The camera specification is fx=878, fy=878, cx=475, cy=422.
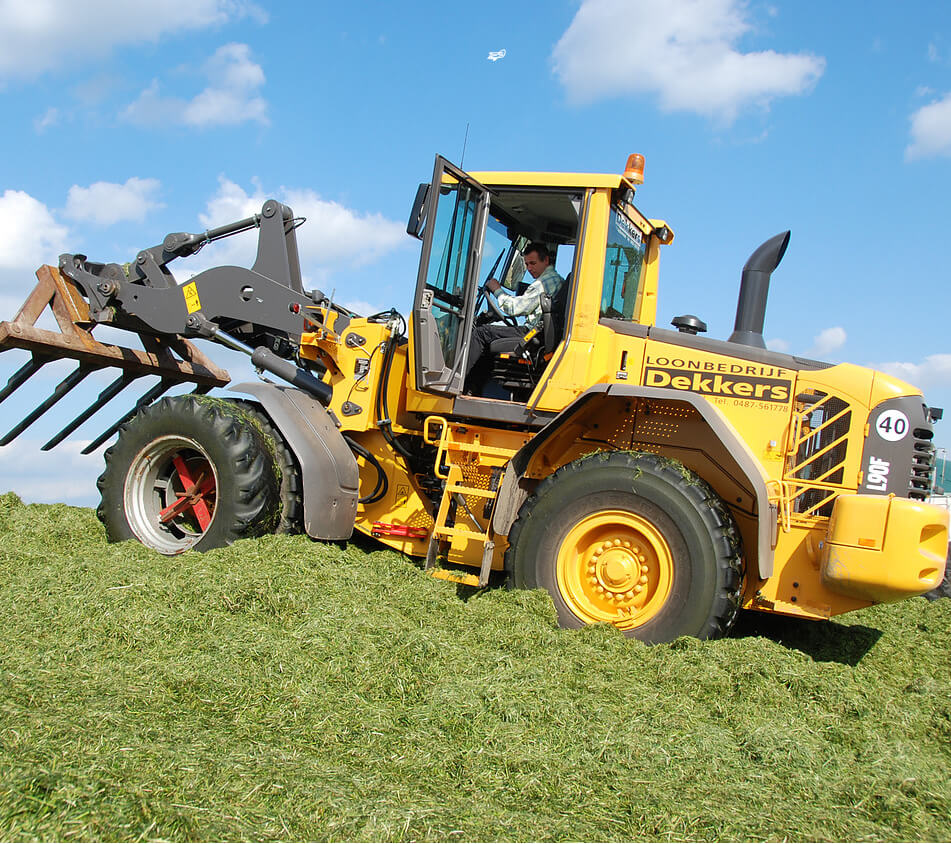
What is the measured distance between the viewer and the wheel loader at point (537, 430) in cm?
503

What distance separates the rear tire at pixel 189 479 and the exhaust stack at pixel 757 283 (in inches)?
139

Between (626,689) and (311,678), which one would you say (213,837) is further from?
(626,689)

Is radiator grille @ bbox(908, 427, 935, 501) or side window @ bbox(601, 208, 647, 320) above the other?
side window @ bbox(601, 208, 647, 320)

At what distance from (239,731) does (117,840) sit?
3.04ft

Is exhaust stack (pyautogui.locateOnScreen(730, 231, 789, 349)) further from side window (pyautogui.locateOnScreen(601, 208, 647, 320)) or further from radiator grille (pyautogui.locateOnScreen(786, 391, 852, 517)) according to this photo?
radiator grille (pyautogui.locateOnScreen(786, 391, 852, 517))

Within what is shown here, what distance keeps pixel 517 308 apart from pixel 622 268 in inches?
34.0

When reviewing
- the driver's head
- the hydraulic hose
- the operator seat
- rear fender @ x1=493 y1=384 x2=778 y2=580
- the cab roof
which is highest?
the cab roof

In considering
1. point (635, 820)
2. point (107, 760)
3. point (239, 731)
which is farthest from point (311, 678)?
point (635, 820)

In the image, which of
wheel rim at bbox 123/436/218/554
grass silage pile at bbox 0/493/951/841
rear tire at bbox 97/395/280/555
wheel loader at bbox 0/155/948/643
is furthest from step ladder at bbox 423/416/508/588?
wheel rim at bbox 123/436/218/554

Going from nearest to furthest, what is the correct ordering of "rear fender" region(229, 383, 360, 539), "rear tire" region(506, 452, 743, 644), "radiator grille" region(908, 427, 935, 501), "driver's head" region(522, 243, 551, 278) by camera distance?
"rear tire" region(506, 452, 743, 644)
"radiator grille" region(908, 427, 935, 501)
"rear fender" region(229, 383, 360, 539)
"driver's head" region(522, 243, 551, 278)

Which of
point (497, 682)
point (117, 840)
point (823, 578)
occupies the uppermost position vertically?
point (823, 578)

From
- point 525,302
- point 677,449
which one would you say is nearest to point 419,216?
point 525,302

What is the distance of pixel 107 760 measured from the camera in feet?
9.58

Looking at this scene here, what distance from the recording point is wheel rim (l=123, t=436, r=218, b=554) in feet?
21.2
